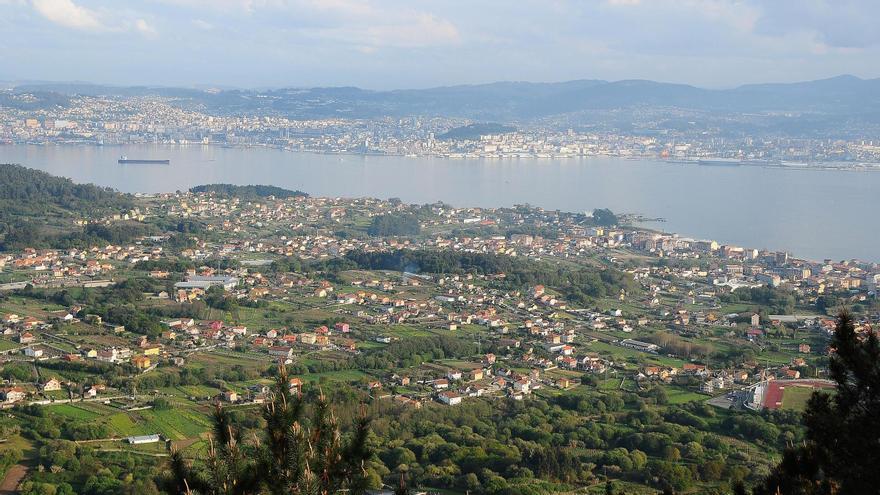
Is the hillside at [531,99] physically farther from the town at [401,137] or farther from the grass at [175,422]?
the grass at [175,422]

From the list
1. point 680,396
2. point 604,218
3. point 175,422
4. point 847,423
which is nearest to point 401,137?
point 604,218

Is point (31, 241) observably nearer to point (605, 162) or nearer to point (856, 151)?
point (605, 162)

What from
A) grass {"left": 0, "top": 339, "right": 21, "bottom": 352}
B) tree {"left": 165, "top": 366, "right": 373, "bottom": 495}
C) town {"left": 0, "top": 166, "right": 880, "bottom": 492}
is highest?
tree {"left": 165, "top": 366, "right": 373, "bottom": 495}

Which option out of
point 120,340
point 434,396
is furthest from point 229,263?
point 434,396

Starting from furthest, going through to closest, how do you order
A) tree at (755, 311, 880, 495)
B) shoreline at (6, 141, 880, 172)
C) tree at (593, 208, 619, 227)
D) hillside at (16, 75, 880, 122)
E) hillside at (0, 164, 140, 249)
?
hillside at (16, 75, 880, 122), shoreline at (6, 141, 880, 172), tree at (593, 208, 619, 227), hillside at (0, 164, 140, 249), tree at (755, 311, 880, 495)

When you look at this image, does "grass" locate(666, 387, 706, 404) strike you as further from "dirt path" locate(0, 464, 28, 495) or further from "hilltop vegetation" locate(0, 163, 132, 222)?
"hilltop vegetation" locate(0, 163, 132, 222)

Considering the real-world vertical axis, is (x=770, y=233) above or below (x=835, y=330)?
below

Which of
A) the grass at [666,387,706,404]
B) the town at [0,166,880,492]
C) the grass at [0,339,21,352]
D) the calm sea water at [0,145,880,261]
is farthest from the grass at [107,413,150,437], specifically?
the calm sea water at [0,145,880,261]
